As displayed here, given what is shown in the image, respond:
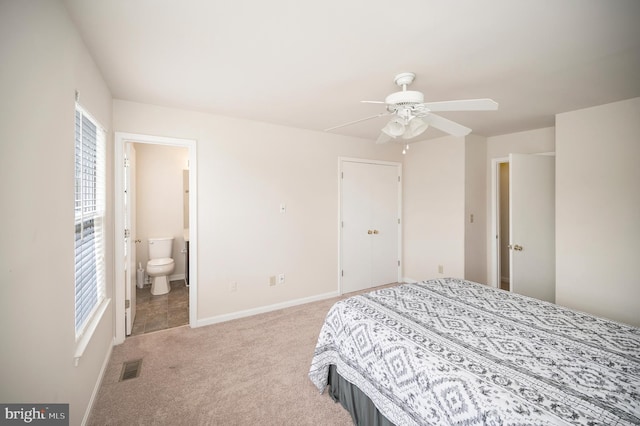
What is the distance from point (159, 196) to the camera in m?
4.74

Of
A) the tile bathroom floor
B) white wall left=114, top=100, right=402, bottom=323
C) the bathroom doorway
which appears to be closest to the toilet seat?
the bathroom doorway

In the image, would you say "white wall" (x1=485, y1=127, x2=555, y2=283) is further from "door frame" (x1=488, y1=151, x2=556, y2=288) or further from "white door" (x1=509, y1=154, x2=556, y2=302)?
"white door" (x1=509, y1=154, x2=556, y2=302)

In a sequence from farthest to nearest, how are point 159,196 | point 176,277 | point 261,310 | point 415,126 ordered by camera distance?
point 176,277
point 159,196
point 261,310
point 415,126

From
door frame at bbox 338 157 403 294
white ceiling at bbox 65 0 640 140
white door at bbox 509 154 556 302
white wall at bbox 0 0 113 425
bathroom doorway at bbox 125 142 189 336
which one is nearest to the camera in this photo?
white wall at bbox 0 0 113 425

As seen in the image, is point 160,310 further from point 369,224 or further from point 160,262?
point 369,224

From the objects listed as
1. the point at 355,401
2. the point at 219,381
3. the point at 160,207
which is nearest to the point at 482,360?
the point at 355,401

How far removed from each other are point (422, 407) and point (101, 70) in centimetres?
308

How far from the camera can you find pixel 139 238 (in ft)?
15.2

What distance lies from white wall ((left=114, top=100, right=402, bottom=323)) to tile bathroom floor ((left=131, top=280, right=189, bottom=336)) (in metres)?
0.46

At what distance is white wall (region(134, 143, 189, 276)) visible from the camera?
4617 millimetres

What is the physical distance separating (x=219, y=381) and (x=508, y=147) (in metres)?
4.58

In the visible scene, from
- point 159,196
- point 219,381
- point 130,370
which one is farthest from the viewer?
point 159,196

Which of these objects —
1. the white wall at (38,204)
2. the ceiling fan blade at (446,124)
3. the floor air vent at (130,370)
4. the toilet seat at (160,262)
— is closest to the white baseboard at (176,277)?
the toilet seat at (160,262)

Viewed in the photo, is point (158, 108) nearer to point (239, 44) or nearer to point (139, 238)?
point (239, 44)
